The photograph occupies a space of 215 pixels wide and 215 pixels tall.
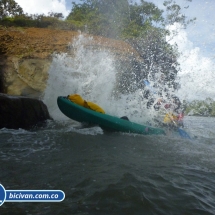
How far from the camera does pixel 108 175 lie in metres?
2.91

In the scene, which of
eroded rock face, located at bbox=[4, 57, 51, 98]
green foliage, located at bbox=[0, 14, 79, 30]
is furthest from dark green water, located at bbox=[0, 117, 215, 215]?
green foliage, located at bbox=[0, 14, 79, 30]

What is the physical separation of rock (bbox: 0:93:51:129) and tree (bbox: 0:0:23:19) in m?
11.3

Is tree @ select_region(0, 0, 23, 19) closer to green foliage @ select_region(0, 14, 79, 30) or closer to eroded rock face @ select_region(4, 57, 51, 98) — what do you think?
green foliage @ select_region(0, 14, 79, 30)

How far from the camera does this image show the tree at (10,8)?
15.1 m

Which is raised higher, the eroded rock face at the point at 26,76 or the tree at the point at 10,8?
the tree at the point at 10,8

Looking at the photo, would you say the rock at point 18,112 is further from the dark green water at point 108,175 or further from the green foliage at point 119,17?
the green foliage at point 119,17

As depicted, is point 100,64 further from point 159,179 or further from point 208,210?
point 208,210

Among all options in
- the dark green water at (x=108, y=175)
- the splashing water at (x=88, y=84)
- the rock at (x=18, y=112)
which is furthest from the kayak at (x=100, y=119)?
the splashing water at (x=88, y=84)

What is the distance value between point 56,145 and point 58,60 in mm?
7259

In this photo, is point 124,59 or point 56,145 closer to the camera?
point 56,145

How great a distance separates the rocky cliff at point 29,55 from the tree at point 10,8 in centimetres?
357

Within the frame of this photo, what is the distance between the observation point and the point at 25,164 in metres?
3.14

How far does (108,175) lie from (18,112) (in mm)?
3757

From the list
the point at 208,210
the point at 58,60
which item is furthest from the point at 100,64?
the point at 208,210
